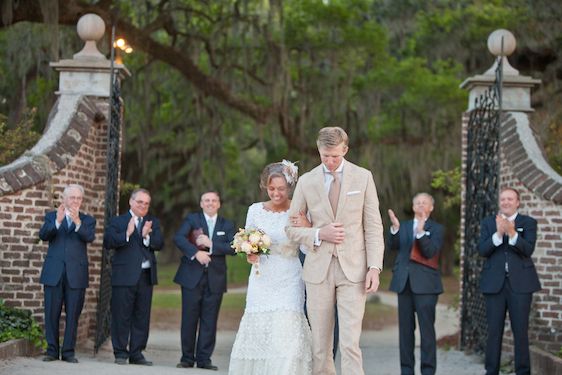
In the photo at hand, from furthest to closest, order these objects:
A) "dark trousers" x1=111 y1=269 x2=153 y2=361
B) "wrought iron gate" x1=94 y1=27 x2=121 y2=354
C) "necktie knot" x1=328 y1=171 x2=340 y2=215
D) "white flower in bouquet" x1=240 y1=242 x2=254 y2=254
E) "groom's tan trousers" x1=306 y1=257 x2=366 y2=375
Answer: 1. "wrought iron gate" x1=94 y1=27 x2=121 y2=354
2. "dark trousers" x1=111 y1=269 x2=153 y2=361
3. "white flower in bouquet" x1=240 y1=242 x2=254 y2=254
4. "necktie knot" x1=328 y1=171 x2=340 y2=215
5. "groom's tan trousers" x1=306 y1=257 x2=366 y2=375

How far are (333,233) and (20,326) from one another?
4306 mm

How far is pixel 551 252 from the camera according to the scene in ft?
30.9

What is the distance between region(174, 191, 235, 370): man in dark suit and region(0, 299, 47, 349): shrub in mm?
1372

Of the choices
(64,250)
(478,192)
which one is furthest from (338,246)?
(478,192)

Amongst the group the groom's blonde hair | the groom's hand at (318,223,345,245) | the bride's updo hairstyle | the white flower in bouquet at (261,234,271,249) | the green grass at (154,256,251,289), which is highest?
the groom's blonde hair

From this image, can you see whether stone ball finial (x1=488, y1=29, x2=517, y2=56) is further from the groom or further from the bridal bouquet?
the bridal bouquet

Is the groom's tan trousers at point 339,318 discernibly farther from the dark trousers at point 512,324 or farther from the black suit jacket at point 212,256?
the black suit jacket at point 212,256

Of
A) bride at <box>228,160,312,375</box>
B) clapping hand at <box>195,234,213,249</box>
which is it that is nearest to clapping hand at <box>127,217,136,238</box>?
clapping hand at <box>195,234,213,249</box>

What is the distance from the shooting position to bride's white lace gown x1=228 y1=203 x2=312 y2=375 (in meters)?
6.11

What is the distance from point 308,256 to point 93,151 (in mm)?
5021

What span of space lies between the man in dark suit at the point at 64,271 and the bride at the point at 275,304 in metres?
2.52

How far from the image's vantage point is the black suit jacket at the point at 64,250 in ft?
Result: 27.6

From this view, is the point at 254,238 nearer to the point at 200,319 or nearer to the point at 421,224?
the point at 421,224

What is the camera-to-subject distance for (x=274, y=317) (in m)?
6.27
